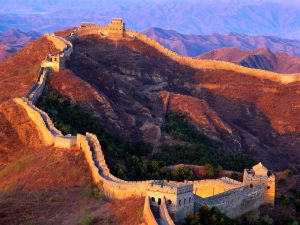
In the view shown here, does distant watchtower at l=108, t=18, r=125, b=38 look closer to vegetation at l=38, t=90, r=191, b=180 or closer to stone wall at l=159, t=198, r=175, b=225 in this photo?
vegetation at l=38, t=90, r=191, b=180

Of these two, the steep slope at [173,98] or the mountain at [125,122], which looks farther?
the steep slope at [173,98]

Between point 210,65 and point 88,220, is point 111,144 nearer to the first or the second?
point 88,220

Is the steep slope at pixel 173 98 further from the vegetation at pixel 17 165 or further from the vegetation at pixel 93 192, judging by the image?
the vegetation at pixel 93 192

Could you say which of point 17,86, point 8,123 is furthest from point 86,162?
point 17,86

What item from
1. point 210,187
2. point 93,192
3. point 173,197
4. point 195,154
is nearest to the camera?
point 173,197

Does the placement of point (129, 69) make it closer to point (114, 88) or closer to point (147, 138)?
point (114, 88)

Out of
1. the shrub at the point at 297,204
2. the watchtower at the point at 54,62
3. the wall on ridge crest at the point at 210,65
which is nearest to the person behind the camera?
the shrub at the point at 297,204

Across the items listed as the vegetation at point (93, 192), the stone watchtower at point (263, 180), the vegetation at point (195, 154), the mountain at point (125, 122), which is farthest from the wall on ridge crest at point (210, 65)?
the vegetation at point (93, 192)

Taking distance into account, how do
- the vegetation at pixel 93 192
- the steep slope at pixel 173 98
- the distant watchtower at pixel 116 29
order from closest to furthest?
the vegetation at pixel 93 192 < the steep slope at pixel 173 98 < the distant watchtower at pixel 116 29

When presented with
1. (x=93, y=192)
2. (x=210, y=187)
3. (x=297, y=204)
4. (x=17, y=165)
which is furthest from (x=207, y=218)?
(x=17, y=165)
